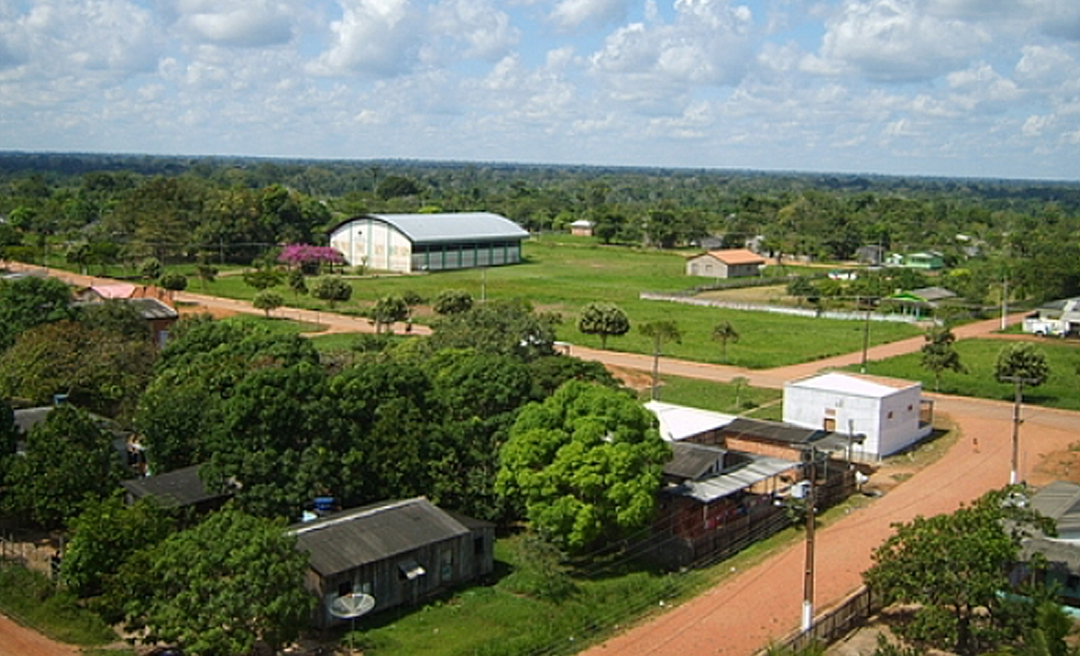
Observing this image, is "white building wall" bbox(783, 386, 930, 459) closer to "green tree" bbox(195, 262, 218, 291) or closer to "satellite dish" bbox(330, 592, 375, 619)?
"satellite dish" bbox(330, 592, 375, 619)

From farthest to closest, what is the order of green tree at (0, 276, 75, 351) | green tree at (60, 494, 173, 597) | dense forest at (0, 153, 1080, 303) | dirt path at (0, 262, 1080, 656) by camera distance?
dense forest at (0, 153, 1080, 303)
green tree at (0, 276, 75, 351)
green tree at (60, 494, 173, 597)
dirt path at (0, 262, 1080, 656)

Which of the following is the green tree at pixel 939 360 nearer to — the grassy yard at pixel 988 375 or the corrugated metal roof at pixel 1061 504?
the grassy yard at pixel 988 375

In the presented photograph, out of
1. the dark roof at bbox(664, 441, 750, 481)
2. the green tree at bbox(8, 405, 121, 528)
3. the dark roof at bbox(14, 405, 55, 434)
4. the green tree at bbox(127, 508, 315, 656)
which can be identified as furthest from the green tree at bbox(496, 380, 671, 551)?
the dark roof at bbox(14, 405, 55, 434)

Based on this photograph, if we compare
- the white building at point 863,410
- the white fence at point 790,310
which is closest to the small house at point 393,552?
the white building at point 863,410

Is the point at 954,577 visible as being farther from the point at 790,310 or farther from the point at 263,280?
the point at 263,280

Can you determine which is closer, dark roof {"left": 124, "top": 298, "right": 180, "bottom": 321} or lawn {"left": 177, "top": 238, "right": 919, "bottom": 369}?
dark roof {"left": 124, "top": 298, "right": 180, "bottom": 321}

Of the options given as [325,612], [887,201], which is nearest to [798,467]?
[325,612]

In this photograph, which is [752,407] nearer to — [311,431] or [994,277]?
[311,431]
